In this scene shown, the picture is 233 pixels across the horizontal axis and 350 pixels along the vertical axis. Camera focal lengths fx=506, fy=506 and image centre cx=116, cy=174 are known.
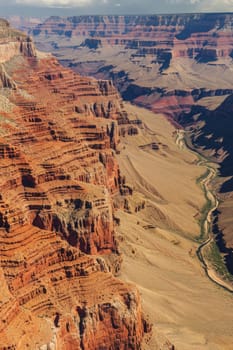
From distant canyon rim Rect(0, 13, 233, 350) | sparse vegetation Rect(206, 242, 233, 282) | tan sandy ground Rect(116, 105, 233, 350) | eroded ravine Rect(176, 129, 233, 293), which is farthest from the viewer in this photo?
sparse vegetation Rect(206, 242, 233, 282)

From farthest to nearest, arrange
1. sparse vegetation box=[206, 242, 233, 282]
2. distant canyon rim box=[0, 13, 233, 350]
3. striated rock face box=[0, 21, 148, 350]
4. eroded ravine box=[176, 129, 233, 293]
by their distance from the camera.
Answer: sparse vegetation box=[206, 242, 233, 282] < eroded ravine box=[176, 129, 233, 293] < distant canyon rim box=[0, 13, 233, 350] < striated rock face box=[0, 21, 148, 350]

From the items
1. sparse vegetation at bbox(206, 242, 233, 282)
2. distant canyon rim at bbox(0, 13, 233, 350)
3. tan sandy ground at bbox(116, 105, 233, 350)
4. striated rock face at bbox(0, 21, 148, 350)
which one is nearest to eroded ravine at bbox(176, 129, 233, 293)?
sparse vegetation at bbox(206, 242, 233, 282)

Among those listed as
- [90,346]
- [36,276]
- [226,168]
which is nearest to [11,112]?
[36,276]

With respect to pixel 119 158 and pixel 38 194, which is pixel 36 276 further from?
pixel 119 158

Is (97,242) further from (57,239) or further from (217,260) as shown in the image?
(217,260)

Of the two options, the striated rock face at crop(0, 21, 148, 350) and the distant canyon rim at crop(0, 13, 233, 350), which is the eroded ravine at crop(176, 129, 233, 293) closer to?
the distant canyon rim at crop(0, 13, 233, 350)

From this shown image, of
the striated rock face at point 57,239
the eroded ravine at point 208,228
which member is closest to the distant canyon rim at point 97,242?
the striated rock face at point 57,239
